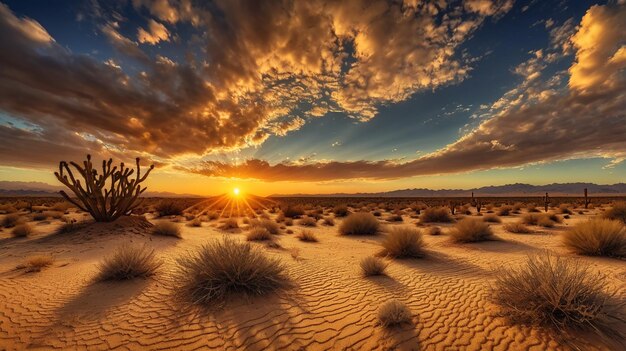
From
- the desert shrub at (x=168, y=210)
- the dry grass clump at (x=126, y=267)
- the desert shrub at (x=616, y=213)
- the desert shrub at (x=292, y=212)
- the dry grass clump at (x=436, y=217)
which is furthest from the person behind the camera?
the desert shrub at (x=292, y=212)

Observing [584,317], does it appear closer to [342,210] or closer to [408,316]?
[408,316]

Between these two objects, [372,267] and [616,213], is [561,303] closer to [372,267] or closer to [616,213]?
[372,267]

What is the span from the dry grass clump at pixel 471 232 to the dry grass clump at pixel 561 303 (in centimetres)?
768

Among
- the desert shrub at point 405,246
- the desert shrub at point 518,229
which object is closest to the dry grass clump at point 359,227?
the desert shrub at point 405,246

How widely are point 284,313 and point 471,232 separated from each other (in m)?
10.5

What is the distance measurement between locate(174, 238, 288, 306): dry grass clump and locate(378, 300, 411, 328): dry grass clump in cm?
247

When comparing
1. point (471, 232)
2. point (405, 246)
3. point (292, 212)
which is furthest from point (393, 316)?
point (292, 212)

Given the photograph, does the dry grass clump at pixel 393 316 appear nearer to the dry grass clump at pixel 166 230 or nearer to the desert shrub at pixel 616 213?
the dry grass clump at pixel 166 230

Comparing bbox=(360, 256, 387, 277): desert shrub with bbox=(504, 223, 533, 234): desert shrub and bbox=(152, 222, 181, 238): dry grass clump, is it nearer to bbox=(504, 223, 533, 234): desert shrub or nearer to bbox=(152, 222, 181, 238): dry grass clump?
bbox=(152, 222, 181, 238): dry grass clump

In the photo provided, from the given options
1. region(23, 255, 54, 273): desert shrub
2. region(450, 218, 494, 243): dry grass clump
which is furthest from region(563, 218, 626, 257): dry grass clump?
region(23, 255, 54, 273): desert shrub

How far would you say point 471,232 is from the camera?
12672 millimetres

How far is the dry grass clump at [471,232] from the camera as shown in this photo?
41.6 feet

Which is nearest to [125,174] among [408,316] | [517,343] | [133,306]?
[133,306]

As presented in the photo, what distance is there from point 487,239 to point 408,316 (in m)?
10.3
